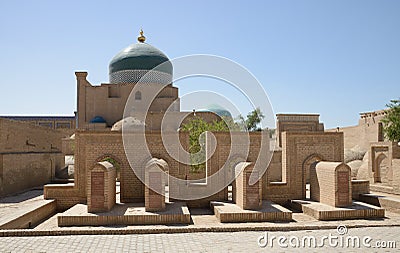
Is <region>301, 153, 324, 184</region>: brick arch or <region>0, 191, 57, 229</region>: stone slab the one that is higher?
<region>301, 153, 324, 184</region>: brick arch

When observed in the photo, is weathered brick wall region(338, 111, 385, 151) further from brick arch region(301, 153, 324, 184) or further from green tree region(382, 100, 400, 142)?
brick arch region(301, 153, 324, 184)

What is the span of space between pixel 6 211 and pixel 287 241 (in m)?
7.47

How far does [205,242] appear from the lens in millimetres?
6930

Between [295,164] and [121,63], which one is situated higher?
[121,63]

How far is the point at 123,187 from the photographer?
37.0 feet

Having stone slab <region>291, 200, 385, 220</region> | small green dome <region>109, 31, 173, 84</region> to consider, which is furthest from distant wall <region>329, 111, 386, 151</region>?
small green dome <region>109, 31, 173, 84</region>

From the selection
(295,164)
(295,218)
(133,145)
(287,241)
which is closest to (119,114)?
(133,145)

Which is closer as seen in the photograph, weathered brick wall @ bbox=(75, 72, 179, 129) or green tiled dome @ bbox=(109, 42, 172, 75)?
green tiled dome @ bbox=(109, 42, 172, 75)

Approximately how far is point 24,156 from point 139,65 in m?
11.8

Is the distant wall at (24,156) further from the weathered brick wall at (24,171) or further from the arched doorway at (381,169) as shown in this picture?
the arched doorway at (381,169)

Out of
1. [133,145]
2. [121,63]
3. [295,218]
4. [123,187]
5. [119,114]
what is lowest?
[295,218]

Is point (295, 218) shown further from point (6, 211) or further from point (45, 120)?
point (45, 120)
